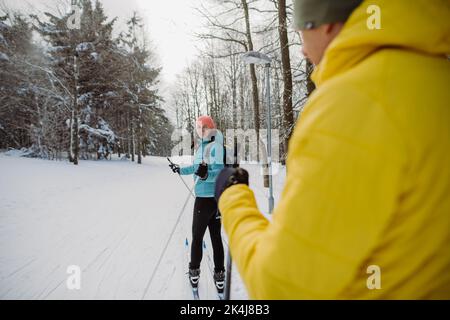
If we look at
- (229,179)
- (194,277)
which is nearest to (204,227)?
(194,277)

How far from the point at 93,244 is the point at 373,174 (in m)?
6.18

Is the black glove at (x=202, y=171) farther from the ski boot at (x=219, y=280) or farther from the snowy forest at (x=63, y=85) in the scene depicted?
the snowy forest at (x=63, y=85)

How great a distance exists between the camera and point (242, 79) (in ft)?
107

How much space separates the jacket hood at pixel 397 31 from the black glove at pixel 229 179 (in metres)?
0.58

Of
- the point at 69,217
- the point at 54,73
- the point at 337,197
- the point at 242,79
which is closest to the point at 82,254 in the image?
the point at 69,217

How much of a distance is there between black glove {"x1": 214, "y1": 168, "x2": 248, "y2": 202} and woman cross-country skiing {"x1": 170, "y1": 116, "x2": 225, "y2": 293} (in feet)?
8.08

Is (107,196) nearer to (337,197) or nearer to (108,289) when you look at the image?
(108,289)

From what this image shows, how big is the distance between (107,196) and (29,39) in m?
19.0

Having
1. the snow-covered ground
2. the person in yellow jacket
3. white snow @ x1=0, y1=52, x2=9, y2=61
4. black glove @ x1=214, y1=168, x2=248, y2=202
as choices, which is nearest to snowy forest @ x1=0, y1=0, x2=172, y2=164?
white snow @ x1=0, y1=52, x2=9, y2=61

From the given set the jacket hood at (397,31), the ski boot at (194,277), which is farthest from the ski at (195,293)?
the jacket hood at (397,31)

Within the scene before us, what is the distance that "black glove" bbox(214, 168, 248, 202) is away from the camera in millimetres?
1182

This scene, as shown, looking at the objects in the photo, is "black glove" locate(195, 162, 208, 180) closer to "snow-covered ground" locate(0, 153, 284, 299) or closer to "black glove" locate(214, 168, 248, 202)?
"snow-covered ground" locate(0, 153, 284, 299)
